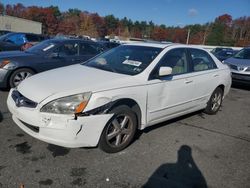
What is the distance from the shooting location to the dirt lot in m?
3.05

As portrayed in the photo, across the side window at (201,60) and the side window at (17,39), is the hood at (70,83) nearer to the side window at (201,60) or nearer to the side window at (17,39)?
the side window at (201,60)

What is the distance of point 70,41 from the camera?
7.71 metres

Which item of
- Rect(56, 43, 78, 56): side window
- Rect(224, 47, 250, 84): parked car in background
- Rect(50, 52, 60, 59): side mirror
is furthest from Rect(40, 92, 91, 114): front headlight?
Rect(224, 47, 250, 84): parked car in background

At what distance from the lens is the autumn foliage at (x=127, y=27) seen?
275ft

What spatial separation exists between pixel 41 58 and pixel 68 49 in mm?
903

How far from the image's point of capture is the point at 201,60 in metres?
5.30

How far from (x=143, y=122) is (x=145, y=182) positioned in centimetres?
109

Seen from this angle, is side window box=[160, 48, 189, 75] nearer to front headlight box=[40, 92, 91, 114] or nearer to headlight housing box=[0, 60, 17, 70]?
front headlight box=[40, 92, 91, 114]

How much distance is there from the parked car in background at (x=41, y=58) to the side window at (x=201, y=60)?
3589 mm

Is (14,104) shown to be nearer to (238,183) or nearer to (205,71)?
(238,183)

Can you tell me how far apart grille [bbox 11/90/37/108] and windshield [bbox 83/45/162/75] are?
4.46 feet

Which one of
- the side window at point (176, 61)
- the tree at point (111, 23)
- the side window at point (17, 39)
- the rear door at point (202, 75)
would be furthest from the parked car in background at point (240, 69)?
the tree at point (111, 23)

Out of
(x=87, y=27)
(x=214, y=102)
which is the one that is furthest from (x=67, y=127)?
(x=87, y=27)

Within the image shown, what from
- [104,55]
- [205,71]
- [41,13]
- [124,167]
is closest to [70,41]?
[104,55]
